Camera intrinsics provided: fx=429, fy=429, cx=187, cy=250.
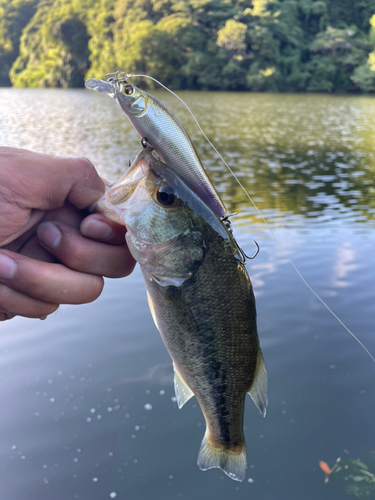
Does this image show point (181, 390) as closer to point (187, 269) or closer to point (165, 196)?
point (187, 269)

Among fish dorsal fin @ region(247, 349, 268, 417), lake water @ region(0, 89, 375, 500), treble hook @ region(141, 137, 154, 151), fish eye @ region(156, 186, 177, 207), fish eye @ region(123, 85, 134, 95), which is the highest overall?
fish eye @ region(123, 85, 134, 95)

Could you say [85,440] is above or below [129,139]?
above

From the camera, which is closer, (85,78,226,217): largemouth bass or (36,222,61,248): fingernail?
(85,78,226,217): largemouth bass

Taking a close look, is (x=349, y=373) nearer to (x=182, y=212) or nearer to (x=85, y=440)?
(x=85, y=440)

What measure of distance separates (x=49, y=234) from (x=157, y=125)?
81 centimetres

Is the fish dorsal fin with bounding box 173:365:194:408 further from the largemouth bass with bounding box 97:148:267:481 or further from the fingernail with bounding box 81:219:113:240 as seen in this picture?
the fingernail with bounding box 81:219:113:240

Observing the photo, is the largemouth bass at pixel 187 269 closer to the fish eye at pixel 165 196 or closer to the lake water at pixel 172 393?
the fish eye at pixel 165 196

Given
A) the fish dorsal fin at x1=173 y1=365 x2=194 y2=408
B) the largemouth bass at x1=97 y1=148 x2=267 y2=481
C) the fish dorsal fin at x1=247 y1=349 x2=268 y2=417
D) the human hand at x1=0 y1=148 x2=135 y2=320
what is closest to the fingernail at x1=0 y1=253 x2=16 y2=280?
the human hand at x1=0 y1=148 x2=135 y2=320

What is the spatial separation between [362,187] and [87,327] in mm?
11201

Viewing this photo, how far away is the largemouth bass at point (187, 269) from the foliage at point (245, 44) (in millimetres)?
59567

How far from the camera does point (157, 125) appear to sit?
1529 mm

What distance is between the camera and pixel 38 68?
269 ft

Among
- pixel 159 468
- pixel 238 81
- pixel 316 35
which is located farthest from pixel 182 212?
pixel 316 35

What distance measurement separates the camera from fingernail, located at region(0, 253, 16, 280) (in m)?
1.86
